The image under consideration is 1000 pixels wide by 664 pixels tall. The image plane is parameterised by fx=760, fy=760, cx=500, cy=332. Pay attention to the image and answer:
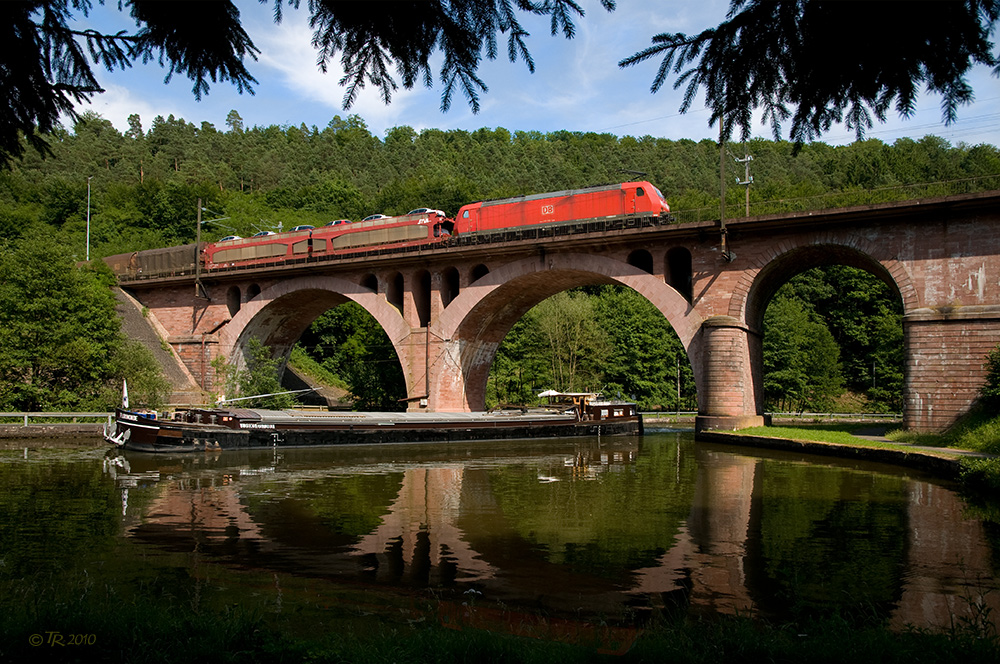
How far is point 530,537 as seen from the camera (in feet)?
34.8

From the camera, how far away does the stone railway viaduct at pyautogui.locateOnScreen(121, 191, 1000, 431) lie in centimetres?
2152

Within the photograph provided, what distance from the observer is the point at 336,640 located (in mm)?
4887

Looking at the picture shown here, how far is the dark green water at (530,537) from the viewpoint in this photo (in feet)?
24.7

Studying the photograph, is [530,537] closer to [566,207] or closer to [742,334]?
[742,334]

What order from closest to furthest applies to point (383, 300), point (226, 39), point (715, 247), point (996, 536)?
point (226, 39) < point (996, 536) < point (715, 247) < point (383, 300)

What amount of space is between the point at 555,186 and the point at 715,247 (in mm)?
46732

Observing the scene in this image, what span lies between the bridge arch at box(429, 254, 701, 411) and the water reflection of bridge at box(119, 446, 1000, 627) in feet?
41.6

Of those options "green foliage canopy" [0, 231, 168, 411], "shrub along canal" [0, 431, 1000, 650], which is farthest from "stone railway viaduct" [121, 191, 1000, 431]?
"green foliage canopy" [0, 231, 168, 411]

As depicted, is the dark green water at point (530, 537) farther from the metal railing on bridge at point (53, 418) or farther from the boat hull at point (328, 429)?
the metal railing on bridge at point (53, 418)

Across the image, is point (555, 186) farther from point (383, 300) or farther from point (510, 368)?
point (383, 300)

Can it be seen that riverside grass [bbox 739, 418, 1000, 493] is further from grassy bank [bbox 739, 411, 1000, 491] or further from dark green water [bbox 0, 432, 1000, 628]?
dark green water [bbox 0, 432, 1000, 628]

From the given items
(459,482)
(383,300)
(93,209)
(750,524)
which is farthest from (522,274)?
(93,209)

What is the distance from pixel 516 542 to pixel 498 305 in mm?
23540

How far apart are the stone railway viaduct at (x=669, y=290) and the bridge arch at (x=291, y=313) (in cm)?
8
